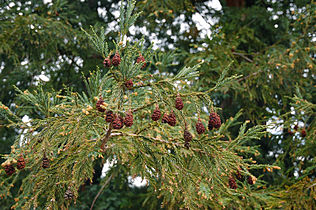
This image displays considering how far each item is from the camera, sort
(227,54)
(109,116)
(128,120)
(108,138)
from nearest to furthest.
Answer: (128,120) < (109,116) < (108,138) < (227,54)

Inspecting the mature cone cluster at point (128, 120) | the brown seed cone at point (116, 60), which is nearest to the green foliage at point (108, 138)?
the brown seed cone at point (116, 60)

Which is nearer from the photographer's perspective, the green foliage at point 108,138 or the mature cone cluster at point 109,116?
the mature cone cluster at point 109,116

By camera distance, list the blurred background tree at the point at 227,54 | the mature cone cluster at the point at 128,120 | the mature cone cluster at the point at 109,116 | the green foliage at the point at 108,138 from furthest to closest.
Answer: the blurred background tree at the point at 227,54 < the green foliage at the point at 108,138 < the mature cone cluster at the point at 109,116 < the mature cone cluster at the point at 128,120

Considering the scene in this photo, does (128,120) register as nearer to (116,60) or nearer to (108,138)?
(116,60)

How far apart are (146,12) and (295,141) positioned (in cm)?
350

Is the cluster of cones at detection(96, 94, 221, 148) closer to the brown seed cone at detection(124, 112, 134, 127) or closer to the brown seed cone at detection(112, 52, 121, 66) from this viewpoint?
the brown seed cone at detection(124, 112, 134, 127)

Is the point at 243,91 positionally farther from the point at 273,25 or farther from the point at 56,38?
the point at 56,38

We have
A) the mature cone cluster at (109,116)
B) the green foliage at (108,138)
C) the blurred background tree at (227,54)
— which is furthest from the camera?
the blurred background tree at (227,54)

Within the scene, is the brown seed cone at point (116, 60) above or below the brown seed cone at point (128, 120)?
above

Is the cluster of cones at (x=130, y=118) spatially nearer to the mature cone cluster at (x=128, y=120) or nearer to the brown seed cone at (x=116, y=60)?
the mature cone cluster at (x=128, y=120)

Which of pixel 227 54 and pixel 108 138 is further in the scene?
pixel 227 54

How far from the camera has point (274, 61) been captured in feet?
18.0

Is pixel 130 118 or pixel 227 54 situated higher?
pixel 227 54

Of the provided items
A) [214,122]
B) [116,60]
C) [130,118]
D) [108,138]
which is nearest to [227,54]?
[108,138]
